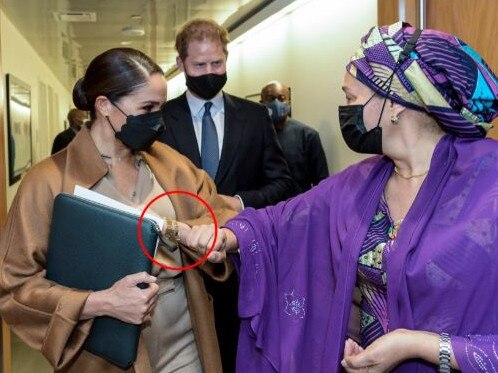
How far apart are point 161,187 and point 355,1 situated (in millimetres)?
2534

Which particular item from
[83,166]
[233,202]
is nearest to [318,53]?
[233,202]

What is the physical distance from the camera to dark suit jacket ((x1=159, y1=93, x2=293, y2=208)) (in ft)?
7.50

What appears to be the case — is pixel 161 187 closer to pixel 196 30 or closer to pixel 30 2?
pixel 196 30

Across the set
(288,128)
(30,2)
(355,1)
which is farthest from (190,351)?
(30,2)

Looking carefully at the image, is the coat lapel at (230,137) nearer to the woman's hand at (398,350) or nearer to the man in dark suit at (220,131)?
the man in dark suit at (220,131)

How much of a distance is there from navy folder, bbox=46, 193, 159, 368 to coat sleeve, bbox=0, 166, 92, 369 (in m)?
0.04

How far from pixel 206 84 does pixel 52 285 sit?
1146mm

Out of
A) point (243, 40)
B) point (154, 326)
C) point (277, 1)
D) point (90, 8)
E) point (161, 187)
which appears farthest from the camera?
point (243, 40)

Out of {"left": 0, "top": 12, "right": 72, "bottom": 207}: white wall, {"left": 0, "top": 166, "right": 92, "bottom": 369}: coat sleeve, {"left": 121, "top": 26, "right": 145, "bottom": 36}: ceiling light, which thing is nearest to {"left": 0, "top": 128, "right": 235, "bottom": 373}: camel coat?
{"left": 0, "top": 166, "right": 92, "bottom": 369}: coat sleeve

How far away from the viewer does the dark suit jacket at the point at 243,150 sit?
2287mm

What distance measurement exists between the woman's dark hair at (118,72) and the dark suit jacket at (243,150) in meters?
0.67

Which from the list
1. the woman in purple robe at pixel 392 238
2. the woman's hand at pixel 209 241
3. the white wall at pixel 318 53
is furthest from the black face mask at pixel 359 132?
the white wall at pixel 318 53

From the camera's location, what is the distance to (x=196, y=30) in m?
2.37

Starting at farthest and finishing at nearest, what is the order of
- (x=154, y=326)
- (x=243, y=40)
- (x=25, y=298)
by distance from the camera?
(x=243, y=40) → (x=154, y=326) → (x=25, y=298)
